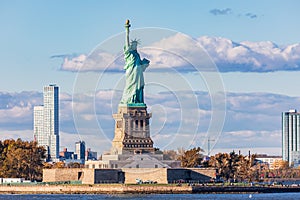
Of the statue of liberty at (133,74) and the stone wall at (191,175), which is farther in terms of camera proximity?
the statue of liberty at (133,74)

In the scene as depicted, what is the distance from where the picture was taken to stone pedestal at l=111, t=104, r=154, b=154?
153 meters

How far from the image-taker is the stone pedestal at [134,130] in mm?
152875

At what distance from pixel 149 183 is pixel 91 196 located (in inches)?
384

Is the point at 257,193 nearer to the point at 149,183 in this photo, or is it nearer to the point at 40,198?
the point at 149,183

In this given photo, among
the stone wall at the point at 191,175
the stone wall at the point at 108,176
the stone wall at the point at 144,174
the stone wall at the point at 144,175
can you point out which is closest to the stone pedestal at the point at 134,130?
the stone wall at the point at 144,174

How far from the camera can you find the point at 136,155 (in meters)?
150

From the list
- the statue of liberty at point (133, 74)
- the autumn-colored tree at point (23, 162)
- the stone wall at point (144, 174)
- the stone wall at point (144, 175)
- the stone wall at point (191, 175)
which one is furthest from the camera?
the autumn-colored tree at point (23, 162)

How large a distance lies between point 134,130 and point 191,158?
17198mm

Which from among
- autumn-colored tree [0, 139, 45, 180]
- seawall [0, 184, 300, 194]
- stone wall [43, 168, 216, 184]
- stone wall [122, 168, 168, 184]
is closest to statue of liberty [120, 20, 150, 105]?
stone wall [122, 168, 168, 184]

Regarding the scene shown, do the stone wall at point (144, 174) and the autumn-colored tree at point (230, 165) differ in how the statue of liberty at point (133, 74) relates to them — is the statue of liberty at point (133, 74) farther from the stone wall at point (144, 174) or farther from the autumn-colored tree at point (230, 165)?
the autumn-colored tree at point (230, 165)

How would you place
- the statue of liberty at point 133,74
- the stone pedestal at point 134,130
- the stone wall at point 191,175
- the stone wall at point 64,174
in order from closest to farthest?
the stone wall at point 191,175
the stone wall at point 64,174
the stone pedestal at point 134,130
the statue of liberty at point 133,74

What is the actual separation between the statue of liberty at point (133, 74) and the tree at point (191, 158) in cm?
1394

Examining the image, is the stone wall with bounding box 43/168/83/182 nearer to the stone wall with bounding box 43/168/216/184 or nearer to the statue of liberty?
the stone wall with bounding box 43/168/216/184

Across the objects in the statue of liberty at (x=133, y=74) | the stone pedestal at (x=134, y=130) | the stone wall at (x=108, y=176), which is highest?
the statue of liberty at (x=133, y=74)
